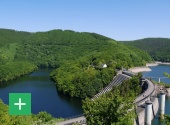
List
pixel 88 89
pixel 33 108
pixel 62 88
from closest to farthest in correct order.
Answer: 1. pixel 33 108
2. pixel 88 89
3. pixel 62 88

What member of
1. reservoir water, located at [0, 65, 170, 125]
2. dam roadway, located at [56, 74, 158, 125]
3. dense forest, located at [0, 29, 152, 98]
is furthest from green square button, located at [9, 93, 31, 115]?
dense forest, located at [0, 29, 152, 98]

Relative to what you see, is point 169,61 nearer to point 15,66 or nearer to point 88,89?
point 15,66

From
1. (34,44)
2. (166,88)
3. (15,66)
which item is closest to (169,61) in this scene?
(34,44)

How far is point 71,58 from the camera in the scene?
106 metres

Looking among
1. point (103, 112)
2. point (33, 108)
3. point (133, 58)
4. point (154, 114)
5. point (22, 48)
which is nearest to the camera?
point (103, 112)

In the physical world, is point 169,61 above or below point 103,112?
below

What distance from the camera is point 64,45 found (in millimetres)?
126688

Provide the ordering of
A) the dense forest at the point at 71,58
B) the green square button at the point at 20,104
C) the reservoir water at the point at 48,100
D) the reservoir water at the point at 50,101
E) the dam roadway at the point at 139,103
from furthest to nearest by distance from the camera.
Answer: the dense forest at the point at 71,58
the reservoir water at the point at 48,100
the reservoir water at the point at 50,101
the dam roadway at the point at 139,103
the green square button at the point at 20,104

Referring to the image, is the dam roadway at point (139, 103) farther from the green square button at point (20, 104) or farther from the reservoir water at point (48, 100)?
the green square button at point (20, 104)

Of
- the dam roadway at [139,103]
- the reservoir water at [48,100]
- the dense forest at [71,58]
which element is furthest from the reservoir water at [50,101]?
the dam roadway at [139,103]

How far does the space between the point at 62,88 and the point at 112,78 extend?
1048 cm

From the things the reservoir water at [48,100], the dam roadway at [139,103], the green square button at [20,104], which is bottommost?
the reservoir water at [48,100]

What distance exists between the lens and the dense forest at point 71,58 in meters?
54.1

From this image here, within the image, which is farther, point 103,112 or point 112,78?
point 112,78
